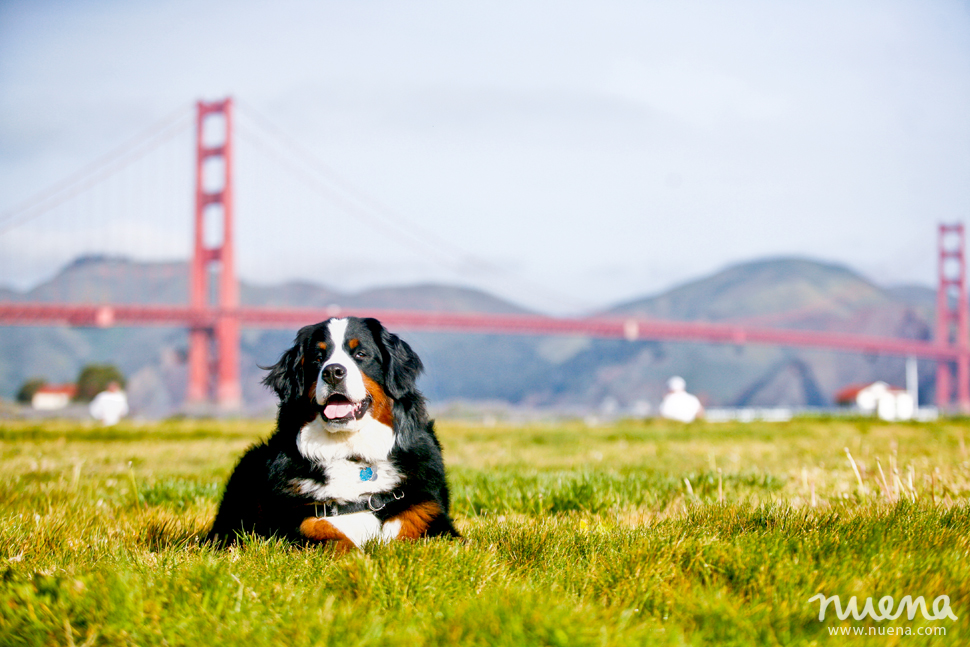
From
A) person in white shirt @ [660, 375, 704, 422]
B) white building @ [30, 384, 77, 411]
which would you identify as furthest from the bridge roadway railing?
white building @ [30, 384, 77, 411]

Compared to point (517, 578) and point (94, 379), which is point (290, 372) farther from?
point (94, 379)

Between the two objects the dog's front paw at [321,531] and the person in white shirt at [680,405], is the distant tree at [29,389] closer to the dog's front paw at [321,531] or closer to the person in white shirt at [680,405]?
the person in white shirt at [680,405]

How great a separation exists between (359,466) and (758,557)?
143 cm

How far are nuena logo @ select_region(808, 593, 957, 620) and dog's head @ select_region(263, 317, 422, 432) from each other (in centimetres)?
162

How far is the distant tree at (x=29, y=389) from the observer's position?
266ft

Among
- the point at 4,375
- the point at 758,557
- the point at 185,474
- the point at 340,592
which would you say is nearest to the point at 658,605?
the point at 758,557

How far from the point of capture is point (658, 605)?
2.35 meters

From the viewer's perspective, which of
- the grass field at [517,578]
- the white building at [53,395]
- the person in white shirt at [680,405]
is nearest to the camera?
the grass field at [517,578]

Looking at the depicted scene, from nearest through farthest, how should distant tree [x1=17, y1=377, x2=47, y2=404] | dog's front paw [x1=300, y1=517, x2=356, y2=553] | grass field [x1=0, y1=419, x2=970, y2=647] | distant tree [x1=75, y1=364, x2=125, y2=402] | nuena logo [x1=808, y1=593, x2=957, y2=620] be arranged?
grass field [x1=0, y1=419, x2=970, y2=647], nuena logo [x1=808, y1=593, x2=957, y2=620], dog's front paw [x1=300, y1=517, x2=356, y2=553], distant tree [x1=75, y1=364, x2=125, y2=402], distant tree [x1=17, y1=377, x2=47, y2=404]

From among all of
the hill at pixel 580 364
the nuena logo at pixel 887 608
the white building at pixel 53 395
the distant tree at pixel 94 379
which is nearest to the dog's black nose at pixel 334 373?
the nuena logo at pixel 887 608

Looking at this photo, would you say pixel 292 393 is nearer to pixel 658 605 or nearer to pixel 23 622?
pixel 23 622

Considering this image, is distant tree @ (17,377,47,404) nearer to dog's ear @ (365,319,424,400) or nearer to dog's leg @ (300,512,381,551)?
dog's ear @ (365,319,424,400)

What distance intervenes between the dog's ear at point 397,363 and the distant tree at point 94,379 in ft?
259

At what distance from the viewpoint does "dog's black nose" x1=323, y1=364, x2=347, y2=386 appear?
9.89ft
